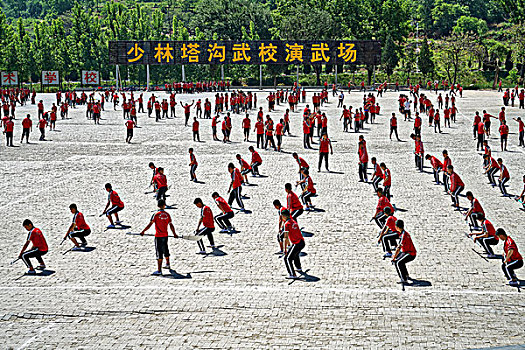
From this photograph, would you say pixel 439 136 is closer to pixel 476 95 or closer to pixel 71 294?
pixel 71 294

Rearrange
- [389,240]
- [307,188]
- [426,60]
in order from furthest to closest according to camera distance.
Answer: [426,60]
[307,188]
[389,240]

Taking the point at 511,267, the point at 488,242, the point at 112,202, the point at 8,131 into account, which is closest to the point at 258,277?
the point at 511,267

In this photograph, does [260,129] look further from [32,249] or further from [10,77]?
[10,77]

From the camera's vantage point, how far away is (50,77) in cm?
7769

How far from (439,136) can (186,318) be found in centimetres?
2462

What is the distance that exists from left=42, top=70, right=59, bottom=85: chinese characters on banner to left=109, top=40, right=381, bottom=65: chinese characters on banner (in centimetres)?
1059

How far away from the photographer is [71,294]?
491 inches

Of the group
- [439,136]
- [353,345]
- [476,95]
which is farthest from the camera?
[476,95]

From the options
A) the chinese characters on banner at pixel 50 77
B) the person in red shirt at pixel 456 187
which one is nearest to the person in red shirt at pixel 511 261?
the person in red shirt at pixel 456 187

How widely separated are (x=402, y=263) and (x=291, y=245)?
213 centimetres

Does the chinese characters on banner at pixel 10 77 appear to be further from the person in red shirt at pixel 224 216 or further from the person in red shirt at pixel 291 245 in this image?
the person in red shirt at pixel 291 245

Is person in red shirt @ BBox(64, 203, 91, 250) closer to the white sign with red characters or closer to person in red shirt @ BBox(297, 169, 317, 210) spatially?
person in red shirt @ BBox(297, 169, 317, 210)

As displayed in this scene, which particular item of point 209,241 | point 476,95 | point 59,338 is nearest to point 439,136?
point 209,241

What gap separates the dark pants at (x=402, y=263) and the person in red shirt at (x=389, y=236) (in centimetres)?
144
